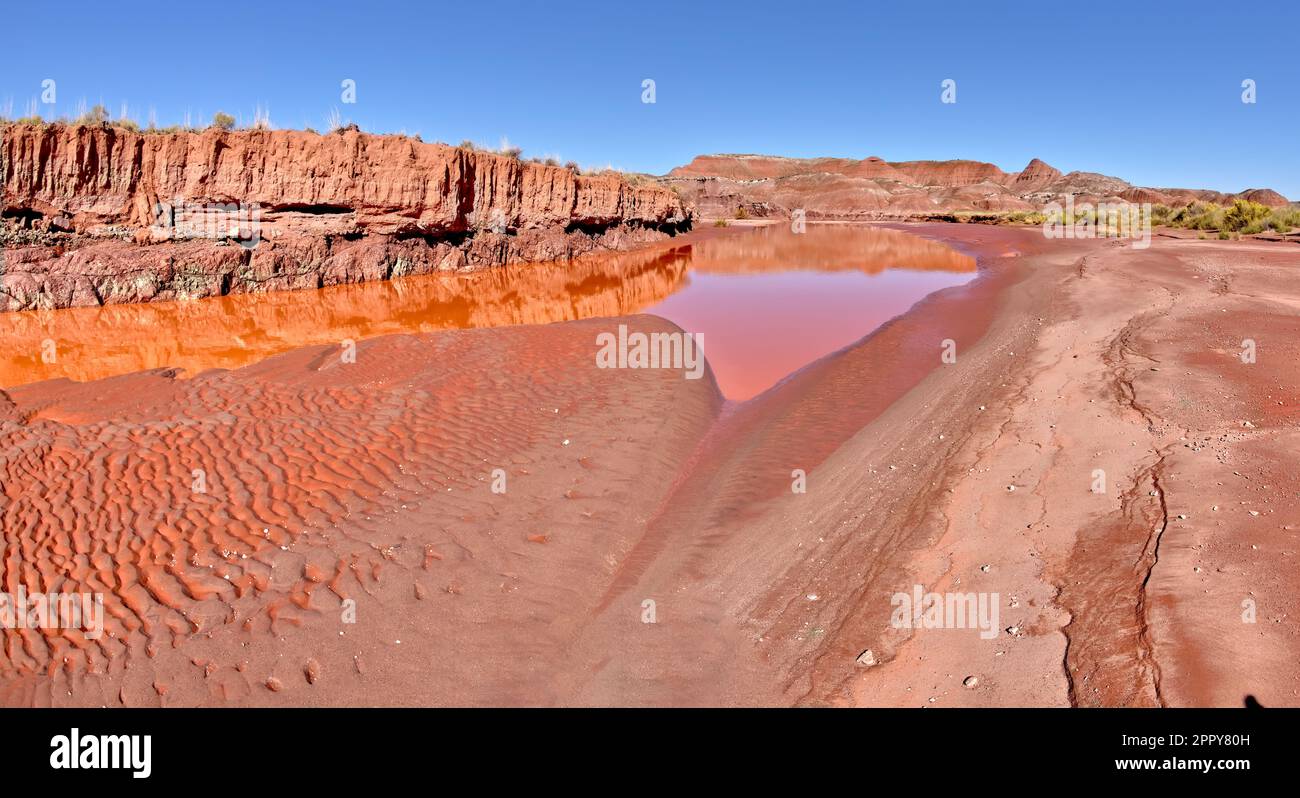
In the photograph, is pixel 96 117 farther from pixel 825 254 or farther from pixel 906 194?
pixel 906 194

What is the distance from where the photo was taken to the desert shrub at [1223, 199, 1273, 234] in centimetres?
2648

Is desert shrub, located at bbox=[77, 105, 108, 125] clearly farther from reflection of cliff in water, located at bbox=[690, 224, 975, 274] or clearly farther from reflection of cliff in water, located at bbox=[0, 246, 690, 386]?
reflection of cliff in water, located at bbox=[690, 224, 975, 274]

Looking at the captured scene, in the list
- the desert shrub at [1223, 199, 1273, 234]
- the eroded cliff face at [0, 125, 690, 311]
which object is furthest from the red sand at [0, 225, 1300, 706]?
the desert shrub at [1223, 199, 1273, 234]

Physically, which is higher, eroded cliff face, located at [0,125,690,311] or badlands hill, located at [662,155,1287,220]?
badlands hill, located at [662,155,1287,220]

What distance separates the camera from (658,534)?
19.0ft

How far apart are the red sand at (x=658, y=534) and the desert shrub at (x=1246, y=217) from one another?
24.6m

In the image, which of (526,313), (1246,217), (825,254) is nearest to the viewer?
(526,313)

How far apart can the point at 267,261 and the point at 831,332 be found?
15795mm

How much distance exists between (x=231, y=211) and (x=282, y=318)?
18.8 ft

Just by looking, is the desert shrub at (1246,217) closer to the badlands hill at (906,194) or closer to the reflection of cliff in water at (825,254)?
the reflection of cliff in water at (825,254)

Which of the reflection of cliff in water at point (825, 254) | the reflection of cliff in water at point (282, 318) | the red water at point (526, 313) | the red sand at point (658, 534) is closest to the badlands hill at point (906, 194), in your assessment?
the reflection of cliff in water at point (825, 254)

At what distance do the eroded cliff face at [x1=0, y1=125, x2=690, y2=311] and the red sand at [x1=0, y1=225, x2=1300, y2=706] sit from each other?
889 cm

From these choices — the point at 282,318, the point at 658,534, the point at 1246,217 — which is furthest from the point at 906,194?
the point at 658,534
